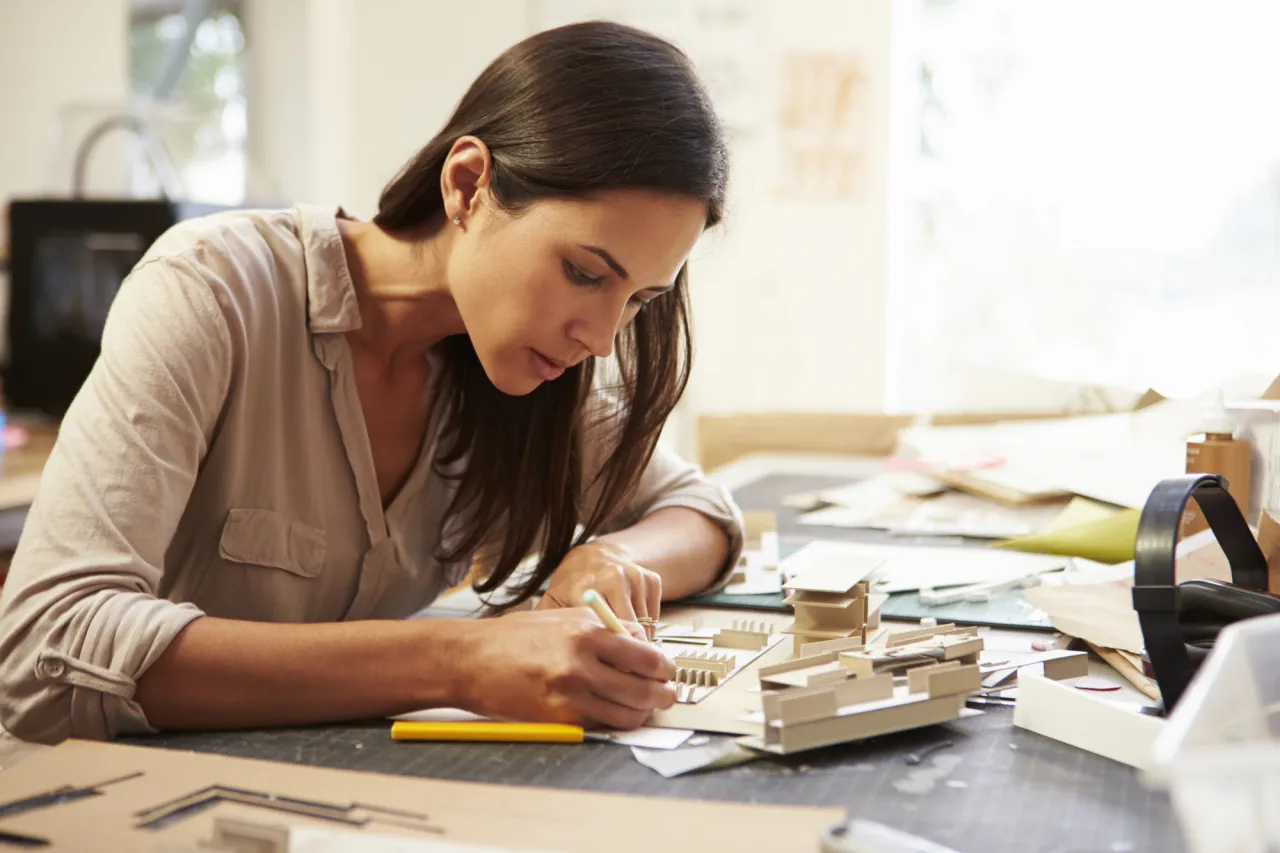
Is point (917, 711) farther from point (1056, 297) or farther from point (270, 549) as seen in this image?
point (1056, 297)

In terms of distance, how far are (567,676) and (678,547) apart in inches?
17.1

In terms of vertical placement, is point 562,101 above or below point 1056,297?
above

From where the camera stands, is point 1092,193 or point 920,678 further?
point 1092,193

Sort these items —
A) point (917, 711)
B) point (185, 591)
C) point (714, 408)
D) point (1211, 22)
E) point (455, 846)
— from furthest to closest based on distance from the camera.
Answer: point (714, 408), point (1211, 22), point (185, 591), point (917, 711), point (455, 846)

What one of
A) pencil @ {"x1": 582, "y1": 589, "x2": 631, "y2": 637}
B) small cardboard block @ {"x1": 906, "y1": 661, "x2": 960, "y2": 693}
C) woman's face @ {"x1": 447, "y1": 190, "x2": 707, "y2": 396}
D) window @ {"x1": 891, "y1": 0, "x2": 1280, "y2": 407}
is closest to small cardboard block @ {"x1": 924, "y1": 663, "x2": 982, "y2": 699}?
small cardboard block @ {"x1": 906, "y1": 661, "x2": 960, "y2": 693}

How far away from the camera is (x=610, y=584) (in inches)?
41.7

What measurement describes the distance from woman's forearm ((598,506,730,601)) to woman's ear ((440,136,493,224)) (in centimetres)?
37

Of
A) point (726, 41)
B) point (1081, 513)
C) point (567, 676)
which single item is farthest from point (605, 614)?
point (726, 41)

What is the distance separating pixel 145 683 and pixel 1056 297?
10.0ft

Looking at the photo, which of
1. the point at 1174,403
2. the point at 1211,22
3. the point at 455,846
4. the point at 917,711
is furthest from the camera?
the point at 1211,22

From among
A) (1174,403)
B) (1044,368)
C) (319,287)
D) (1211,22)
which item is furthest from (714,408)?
(319,287)

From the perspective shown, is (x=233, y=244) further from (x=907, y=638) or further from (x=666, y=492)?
(x=907, y=638)

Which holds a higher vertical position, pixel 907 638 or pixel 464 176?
pixel 464 176

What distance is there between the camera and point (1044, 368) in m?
3.50
